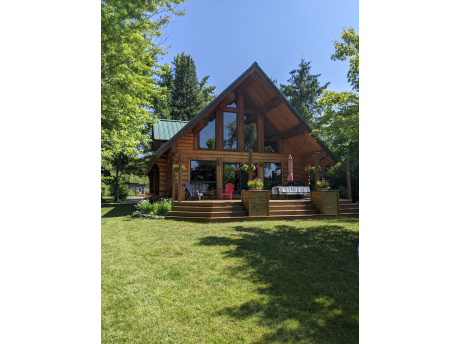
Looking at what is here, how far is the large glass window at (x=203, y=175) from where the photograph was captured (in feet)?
39.6

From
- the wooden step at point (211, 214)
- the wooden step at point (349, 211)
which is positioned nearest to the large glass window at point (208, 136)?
the wooden step at point (211, 214)

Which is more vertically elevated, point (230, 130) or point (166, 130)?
point (166, 130)

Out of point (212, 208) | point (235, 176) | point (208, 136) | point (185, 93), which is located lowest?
point (212, 208)

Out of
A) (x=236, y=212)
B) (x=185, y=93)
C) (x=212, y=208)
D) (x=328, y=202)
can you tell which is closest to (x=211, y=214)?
(x=212, y=208)

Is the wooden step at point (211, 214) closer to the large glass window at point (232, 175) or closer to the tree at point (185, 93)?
the large glass window at point (232, 175)

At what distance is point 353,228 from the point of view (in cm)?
677

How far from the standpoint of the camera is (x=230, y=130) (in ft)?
41.5

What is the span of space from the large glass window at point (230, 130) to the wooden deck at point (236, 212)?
4238 millimetres

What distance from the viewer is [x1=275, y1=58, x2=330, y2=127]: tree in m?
28.5

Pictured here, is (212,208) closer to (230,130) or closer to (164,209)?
(164,209)

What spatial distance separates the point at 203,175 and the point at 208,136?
80.1 inches

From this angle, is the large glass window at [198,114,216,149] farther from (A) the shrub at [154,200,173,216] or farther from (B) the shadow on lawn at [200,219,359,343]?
(B) the shadow on lawn at [200,219,359,343]

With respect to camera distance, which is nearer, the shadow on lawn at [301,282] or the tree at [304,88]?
the shadow on lawn at [301,282]

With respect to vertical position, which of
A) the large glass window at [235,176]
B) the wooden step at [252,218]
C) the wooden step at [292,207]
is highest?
the large glass window at [235,176]
